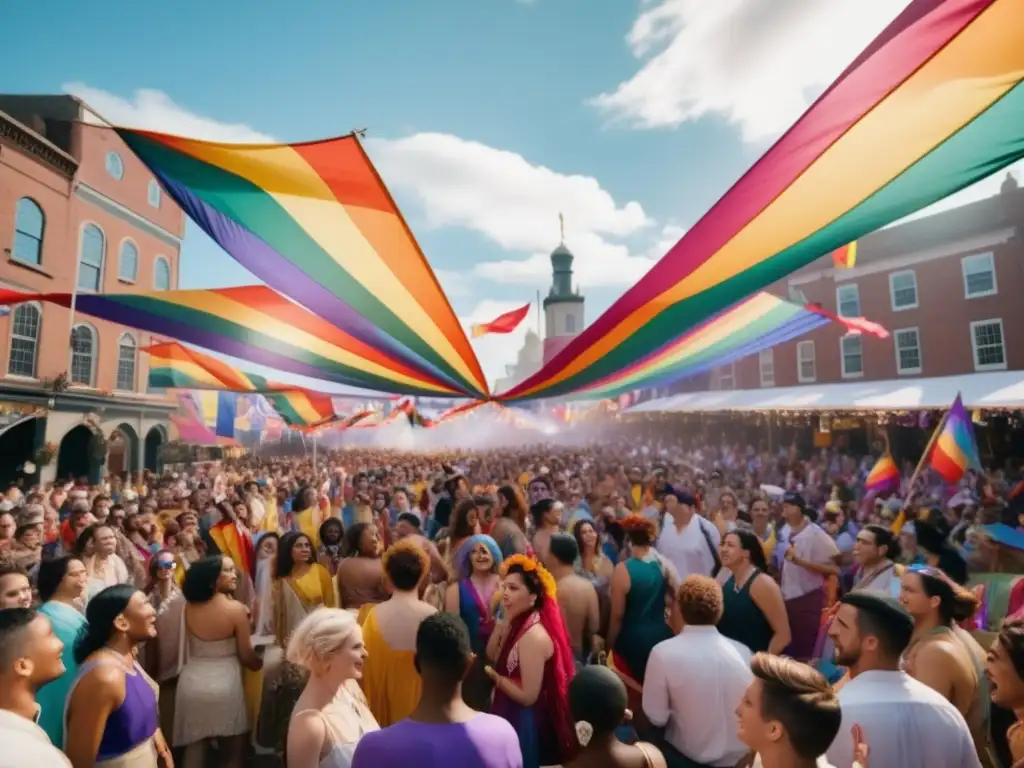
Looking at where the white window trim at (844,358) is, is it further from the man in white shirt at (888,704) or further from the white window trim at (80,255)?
the white window trim at (80,255)

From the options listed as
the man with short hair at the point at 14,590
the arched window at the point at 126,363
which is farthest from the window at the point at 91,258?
the man with short hair at the point at 14,590

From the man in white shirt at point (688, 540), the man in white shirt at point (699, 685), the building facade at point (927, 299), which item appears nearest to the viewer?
the man in white shirt at point (699, 685)

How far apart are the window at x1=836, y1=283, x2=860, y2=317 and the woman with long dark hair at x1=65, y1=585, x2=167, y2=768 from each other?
24567 millimetres

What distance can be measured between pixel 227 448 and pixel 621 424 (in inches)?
906

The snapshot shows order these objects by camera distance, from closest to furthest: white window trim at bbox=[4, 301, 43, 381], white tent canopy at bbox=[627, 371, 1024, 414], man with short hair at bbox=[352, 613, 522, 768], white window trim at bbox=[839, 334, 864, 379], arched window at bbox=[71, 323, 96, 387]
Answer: man with short hair at bbox=[352, 613, 522, 768]
white window trim at bbox=[4, 301, 43, 381]
white tent canopy at bbox=[627, 371, 1024, 414]
arched window at bbox=[71, 323, 96, 387]
white window trim at bbox=[839, 334, 864, 379]

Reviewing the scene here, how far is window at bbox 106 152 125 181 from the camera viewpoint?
713 inches

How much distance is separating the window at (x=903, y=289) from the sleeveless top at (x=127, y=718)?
945 inches

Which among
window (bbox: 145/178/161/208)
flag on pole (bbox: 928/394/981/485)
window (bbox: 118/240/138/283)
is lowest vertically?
flag on pole (bbox: 928/394/981/485)

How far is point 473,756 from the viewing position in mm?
1840

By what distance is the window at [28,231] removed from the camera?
14.5 m

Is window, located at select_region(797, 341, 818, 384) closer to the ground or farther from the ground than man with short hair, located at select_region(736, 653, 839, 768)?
farther from the ground

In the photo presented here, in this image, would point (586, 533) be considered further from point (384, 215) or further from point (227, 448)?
point (227, 448)

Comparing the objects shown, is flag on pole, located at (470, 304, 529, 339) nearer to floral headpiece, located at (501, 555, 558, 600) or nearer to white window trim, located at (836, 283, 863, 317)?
floral headpiece, located at (501, 555, 558, 600)

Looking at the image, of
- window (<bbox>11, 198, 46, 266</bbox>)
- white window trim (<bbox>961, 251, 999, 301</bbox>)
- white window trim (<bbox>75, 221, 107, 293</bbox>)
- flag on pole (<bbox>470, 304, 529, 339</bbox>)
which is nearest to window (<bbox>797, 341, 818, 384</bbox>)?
white window trim (<bbox>961, 251, 999, 301</bbox>)
